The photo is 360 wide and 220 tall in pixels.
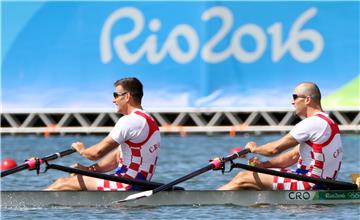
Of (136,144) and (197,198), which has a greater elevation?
(136,144)

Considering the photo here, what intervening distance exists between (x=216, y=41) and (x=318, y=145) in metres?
18.1

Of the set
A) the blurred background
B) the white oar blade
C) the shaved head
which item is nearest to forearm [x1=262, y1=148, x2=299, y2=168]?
the shaved head

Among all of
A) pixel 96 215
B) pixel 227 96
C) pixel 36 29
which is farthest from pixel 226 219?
pixel 36 29

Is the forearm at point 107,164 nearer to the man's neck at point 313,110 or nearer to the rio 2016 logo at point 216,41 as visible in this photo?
the man's neck at point 313,110

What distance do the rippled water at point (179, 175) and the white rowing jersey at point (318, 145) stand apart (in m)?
0.47

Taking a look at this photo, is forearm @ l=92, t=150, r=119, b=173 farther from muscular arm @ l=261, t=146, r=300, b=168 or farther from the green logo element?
the green logo element

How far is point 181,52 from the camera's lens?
32969mm

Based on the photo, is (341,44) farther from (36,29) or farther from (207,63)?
(36,29)

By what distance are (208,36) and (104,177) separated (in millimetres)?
18217

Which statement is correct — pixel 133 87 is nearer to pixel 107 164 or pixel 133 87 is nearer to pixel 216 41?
pixel 107 164

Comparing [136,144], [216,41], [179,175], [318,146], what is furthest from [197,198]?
[216,41]

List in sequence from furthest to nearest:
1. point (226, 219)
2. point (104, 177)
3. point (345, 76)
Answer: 1. point (345, 76)
2. point (104, 177)
3. point (226, 219)

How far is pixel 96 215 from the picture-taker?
14180mm

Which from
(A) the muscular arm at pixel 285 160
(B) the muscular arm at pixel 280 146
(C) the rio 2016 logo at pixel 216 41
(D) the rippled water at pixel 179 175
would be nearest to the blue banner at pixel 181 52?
(C) the rio 2016 logo at pixel 216 41
